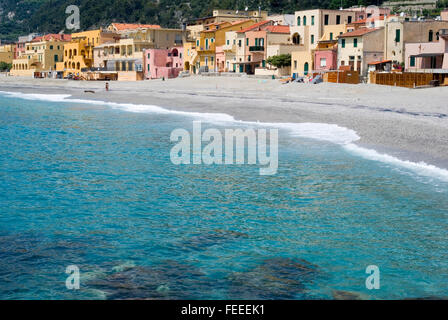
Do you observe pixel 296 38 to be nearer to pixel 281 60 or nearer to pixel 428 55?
pixel 281 60

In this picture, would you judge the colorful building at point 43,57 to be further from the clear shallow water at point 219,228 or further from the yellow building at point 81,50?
the clear shallow water at point 219,228

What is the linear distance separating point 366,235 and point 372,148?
11.0 meters

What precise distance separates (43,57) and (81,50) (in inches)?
537

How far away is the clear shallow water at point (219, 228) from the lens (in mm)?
9234

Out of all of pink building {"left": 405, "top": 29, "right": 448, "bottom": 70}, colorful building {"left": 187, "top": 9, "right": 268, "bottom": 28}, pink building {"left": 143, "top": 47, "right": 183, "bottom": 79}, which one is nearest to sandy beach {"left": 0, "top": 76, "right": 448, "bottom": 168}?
pink building {"left": 405, "top": 29, "right": 448, "bottom": 70}

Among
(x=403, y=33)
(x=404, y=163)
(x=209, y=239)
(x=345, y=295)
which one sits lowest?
(x=345, y=295)

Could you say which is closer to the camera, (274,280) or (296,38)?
(274,280)

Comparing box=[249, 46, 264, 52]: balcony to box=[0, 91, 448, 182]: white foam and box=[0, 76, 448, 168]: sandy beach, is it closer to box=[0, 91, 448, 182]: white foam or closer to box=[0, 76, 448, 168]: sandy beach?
box=[0, 76, 448, 168]: sandy beach

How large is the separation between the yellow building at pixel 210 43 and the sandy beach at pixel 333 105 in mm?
10194

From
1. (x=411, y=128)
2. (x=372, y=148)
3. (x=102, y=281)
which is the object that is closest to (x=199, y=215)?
(x=102, y=281)

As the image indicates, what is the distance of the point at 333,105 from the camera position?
3831cm

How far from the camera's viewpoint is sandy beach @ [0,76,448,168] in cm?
2273

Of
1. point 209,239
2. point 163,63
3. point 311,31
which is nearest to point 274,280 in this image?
point 209,239

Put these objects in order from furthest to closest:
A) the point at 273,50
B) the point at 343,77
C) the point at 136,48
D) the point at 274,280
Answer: the point at 136,48 → the point at 273,50 → the point at 343,77 → the point at 274,280
